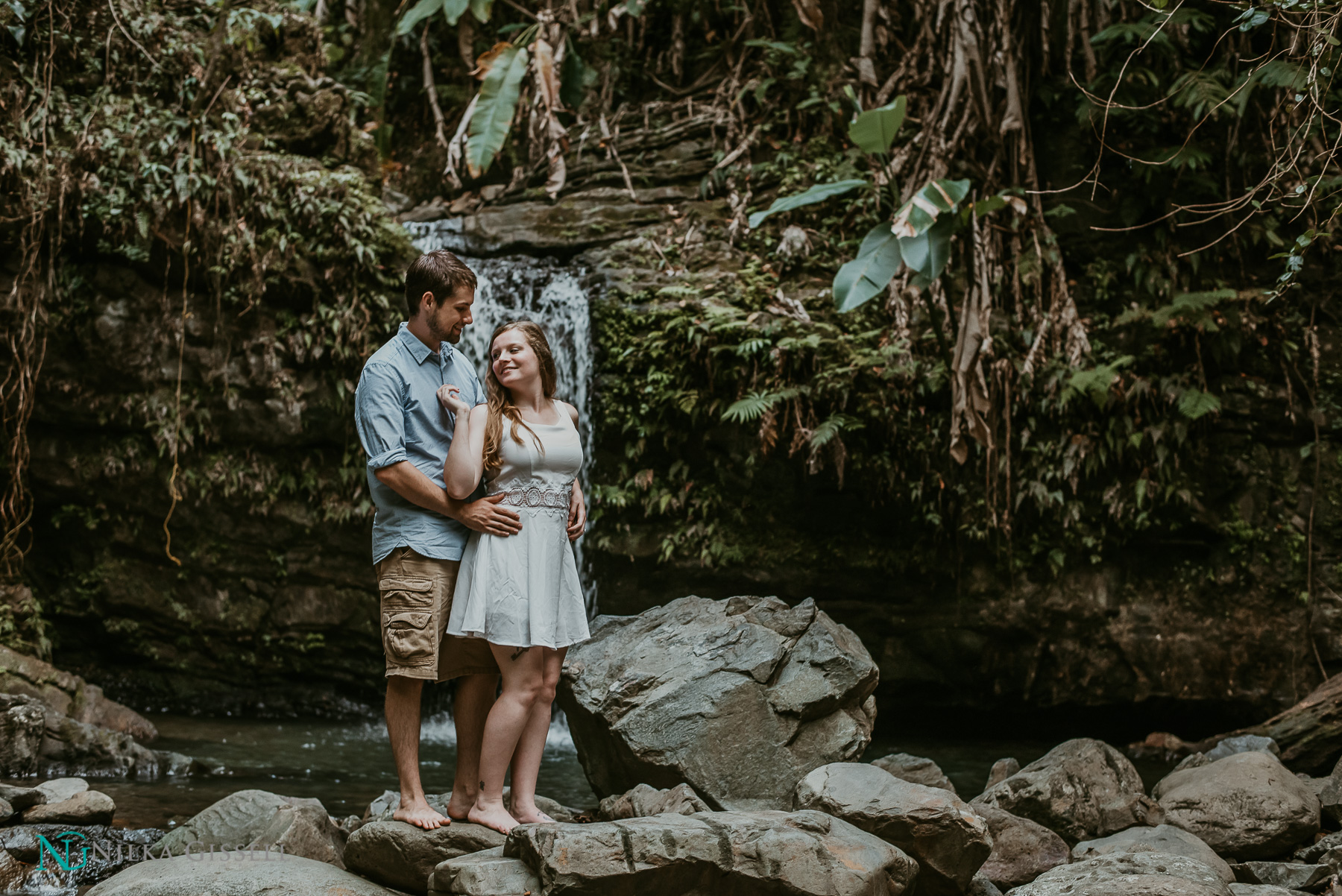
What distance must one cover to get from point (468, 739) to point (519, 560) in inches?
29.2

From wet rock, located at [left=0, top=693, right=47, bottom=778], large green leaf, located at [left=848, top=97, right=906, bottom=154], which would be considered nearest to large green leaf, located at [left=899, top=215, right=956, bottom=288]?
large green leaf, located at [left=848, top=97, right=906, bottom=154]

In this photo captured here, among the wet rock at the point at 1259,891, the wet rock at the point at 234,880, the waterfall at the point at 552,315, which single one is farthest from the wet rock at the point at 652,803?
the waterfall at the point at 552,315

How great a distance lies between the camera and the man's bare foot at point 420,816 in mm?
3461

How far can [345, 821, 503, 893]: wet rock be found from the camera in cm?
342

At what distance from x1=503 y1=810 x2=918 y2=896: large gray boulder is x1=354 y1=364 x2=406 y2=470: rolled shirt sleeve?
1.38 meters

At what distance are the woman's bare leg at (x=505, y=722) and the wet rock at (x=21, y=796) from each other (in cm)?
253

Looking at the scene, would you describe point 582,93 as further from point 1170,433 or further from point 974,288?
point 1170,433

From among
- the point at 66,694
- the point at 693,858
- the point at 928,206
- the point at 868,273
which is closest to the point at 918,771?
the point at 693,858

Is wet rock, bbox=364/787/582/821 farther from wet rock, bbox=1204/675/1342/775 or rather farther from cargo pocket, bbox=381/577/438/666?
wet rock, bbox=1204/675/1342/775

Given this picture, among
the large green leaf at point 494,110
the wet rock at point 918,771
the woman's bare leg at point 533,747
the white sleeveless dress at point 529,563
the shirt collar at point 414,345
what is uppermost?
the large green leaf at point 494,110

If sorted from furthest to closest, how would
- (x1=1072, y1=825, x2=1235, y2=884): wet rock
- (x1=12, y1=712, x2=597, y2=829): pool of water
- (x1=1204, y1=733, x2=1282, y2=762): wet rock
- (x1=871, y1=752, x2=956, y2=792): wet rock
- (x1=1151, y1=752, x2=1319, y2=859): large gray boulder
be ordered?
(x1=1204, y1=733, x2=1282, y2=762): wet rock → (x1=12, y1=712, x2=597, y2=829): pool of water → (x1=871, y1=752, x2=956, y2=792): wet rock → (x1=1151, y1=752, x2=1319, y2=859): large gray boulder → (x1=1072, y1=825, x2=1235, y2=884): wet rock

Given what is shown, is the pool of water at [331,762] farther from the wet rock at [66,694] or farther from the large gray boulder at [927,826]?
the large gray boulder at [927,826]

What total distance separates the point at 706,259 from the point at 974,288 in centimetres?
243

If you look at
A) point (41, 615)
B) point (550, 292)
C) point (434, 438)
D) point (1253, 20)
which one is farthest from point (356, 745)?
point (1253, 20)
